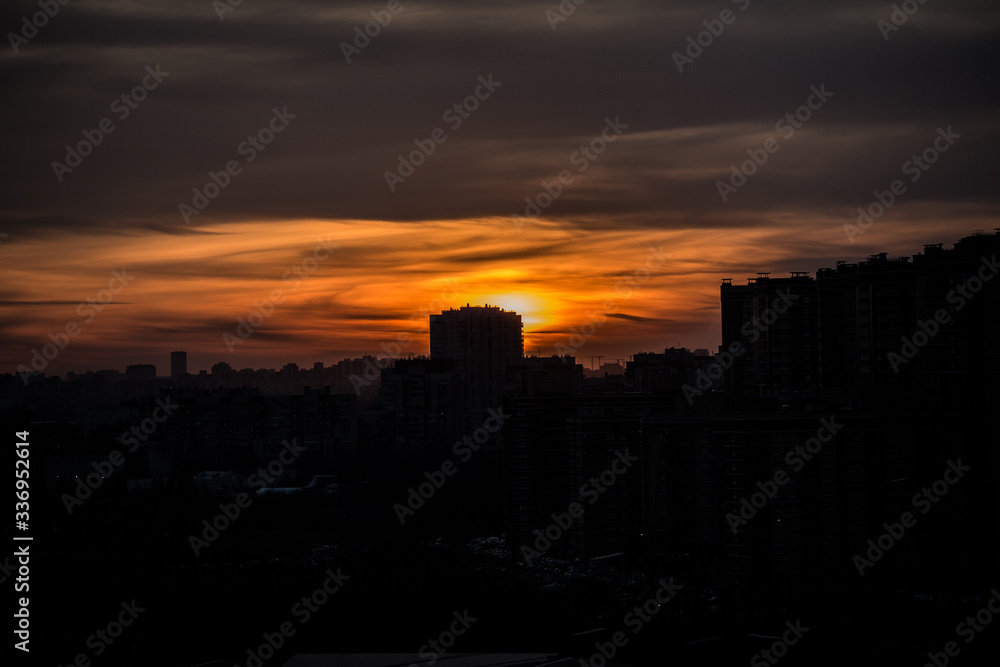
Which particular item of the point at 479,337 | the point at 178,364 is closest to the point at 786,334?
the point at 479,337

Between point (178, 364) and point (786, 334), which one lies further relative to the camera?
point (178, 364)

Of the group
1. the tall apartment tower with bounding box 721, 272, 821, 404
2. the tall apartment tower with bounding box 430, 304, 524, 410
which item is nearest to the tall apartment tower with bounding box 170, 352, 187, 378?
the tall apartment tower with bounding box 430, 304, 524, 410

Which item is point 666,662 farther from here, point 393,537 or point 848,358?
point 393,537

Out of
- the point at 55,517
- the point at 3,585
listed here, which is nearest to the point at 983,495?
the point at 3,585

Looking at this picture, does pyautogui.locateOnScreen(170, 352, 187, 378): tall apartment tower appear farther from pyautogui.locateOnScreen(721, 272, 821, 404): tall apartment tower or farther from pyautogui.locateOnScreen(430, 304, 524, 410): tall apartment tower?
pyautogui.locateOnScreen(721, 272, 821, 404): tall apartment tower

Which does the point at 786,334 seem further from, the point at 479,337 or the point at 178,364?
the point at 178,364

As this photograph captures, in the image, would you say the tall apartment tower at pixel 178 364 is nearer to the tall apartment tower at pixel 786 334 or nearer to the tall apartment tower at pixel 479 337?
the tall apartment tower at pixel 479 337

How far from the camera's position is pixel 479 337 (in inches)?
1237

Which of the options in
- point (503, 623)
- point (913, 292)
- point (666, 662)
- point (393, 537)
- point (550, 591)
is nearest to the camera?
point (666, 662)

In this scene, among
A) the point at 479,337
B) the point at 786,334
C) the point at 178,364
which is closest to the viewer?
the point at 786,334

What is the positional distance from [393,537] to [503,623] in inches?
258

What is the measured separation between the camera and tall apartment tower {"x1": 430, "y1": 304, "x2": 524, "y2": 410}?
30.9m

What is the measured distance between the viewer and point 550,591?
38.1ft

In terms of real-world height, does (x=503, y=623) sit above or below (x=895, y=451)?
below
